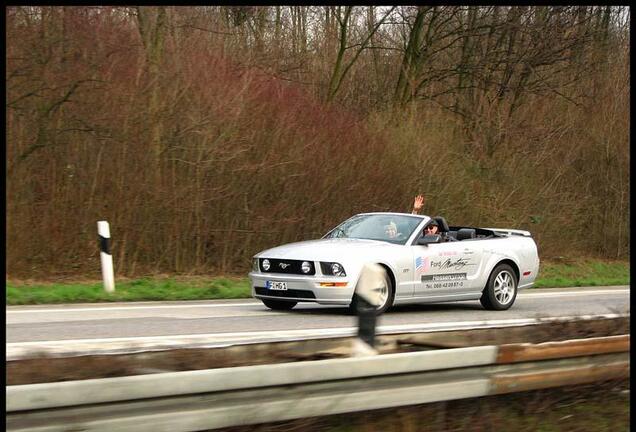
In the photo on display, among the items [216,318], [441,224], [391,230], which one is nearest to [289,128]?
[441,224]

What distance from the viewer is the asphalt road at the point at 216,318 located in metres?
9.42

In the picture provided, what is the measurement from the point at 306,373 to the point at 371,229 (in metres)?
8.16

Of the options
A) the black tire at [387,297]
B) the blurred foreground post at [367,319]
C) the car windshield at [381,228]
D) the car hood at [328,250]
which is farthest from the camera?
the car windshield at [381,228]

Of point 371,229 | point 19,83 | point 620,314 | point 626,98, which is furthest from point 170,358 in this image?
point 626,98

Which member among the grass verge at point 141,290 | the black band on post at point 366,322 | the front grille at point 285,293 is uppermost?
the black band on post at point 366,322

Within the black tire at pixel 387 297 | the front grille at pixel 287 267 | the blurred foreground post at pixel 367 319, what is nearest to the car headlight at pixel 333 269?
the front grille at pixel 287 267

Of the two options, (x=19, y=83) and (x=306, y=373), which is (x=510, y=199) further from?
(x=306, y=373)

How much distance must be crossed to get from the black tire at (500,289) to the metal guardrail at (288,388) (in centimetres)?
713

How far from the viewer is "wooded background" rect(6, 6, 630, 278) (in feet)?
57.1

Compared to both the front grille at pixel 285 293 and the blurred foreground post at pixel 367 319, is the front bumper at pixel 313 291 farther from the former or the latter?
the blurred foreground post at pixel 367 319

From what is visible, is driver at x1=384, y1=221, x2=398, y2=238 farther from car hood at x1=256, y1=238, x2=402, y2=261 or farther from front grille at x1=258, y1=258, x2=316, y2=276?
front grille at x1=258, y1=258, x2=316, y2=276

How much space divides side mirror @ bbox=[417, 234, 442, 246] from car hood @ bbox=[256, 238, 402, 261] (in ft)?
1.40

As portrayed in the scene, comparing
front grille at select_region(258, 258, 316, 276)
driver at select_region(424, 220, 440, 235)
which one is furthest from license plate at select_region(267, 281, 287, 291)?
driver at select_region(424, 220, 440, 235)

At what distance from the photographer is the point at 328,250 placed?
11.6 metres
